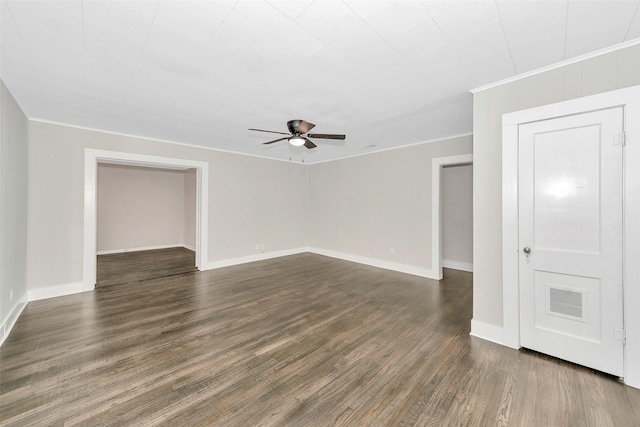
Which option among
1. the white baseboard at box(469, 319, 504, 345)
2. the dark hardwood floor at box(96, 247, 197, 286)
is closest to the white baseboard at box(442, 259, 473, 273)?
the white baseboard at box(469, 319, 504, 345)

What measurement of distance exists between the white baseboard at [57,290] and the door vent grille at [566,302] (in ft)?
20.2

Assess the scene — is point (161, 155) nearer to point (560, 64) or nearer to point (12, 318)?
point (12, 318)

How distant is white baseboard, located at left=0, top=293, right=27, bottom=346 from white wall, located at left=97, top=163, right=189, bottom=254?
174 inches

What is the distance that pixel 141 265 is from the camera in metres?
5.95

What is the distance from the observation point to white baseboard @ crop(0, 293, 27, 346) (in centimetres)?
261

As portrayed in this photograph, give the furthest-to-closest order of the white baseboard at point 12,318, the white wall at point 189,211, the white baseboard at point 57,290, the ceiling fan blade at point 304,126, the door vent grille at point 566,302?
the white wall at point 189,211
the white baseboard at point 57,290
the ceiling fan blade at point 304,126
the white baseboard at point 12,318
the door vent grille at point 566,302

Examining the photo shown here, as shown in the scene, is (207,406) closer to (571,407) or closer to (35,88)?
(571,407)

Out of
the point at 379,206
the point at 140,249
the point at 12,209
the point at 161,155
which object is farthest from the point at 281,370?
the point at 140,249

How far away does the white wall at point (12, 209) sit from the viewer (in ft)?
8.56

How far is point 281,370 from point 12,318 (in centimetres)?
332

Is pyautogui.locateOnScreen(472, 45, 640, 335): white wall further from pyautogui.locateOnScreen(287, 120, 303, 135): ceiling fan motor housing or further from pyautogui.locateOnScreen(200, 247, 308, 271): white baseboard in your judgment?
pyautogui.locateOnScreen(200, 247, 308, 271): white baseboard

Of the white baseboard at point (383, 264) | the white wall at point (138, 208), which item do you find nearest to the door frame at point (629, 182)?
the white baseboard at point (383, 264)

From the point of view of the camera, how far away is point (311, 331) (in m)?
2.82

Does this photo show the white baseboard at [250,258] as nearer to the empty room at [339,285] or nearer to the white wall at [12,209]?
the empty room at [339,285]
